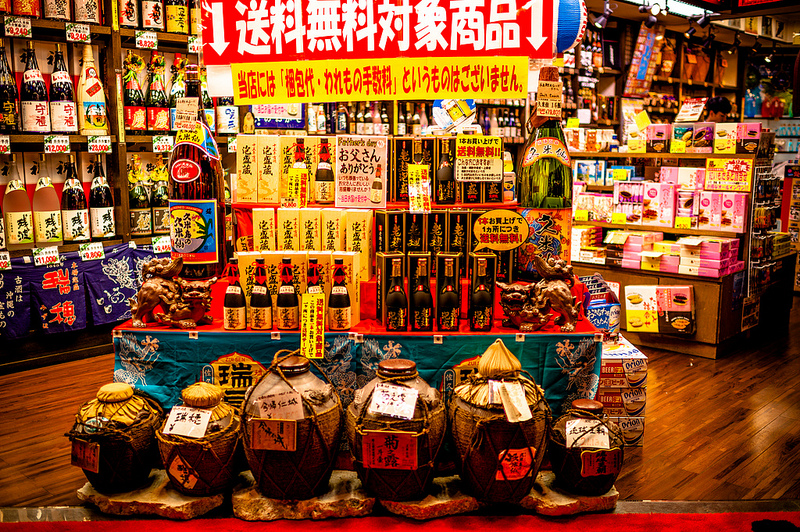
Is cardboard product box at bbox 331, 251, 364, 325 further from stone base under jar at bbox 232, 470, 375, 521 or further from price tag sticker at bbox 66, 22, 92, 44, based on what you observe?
price tag sticker at bbox 66, 22, 92, 44

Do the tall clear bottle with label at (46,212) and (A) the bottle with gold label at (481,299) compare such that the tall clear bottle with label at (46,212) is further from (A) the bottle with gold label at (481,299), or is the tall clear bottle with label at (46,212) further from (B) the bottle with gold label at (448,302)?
(A) the bottle with gold label at (481,299)

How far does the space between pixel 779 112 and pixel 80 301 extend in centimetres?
1028

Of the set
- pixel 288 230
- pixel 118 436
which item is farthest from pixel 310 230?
pixel 118 436

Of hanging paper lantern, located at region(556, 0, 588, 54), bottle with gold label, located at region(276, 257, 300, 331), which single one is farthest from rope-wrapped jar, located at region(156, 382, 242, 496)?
hanging paper lantern, located at region(556, 0, 588, 54)

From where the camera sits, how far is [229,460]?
2.37 meters

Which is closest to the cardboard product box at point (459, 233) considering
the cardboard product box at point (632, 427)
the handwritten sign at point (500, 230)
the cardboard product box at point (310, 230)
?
the handwritten sign at point (500, 230)

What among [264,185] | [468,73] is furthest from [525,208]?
[264,185]

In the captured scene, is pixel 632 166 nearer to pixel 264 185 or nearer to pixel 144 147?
pixel 264 185

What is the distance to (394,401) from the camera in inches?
88.0

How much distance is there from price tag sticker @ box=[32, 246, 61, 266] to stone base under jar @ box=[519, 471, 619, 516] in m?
3.37

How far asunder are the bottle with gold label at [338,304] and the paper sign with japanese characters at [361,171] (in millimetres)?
340

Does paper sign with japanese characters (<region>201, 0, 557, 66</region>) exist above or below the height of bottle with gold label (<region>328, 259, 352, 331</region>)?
above

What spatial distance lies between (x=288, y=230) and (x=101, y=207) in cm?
239

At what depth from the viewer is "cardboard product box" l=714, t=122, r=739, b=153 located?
4453 millimetres
